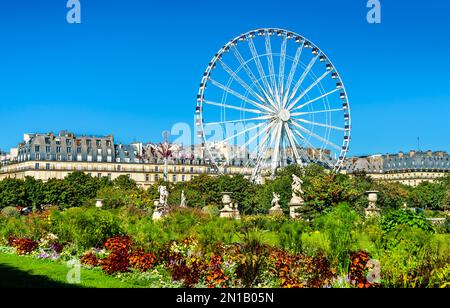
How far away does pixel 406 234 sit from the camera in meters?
13.5

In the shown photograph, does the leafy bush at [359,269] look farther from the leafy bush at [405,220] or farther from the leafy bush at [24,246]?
the leafy bush at [24,246]

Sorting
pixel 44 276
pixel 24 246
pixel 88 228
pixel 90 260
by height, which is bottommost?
pixel 44 276

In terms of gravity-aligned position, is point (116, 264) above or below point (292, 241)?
below

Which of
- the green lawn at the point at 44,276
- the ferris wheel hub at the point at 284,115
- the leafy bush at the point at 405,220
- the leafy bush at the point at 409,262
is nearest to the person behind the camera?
the leafy bush at the point at 409,262

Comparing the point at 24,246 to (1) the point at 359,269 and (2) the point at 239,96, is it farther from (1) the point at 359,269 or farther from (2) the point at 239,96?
(2) the point at 239,96

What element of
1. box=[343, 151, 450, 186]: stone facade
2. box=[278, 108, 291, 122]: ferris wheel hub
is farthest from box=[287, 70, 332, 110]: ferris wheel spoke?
box=[343, 151, 450, 186]: stone facade

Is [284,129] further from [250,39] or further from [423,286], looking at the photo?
[423,286]

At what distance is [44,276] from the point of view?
15.2 metres

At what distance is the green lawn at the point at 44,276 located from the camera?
1376cm

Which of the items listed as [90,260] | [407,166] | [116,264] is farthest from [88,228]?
[407,166]

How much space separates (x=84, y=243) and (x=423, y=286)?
11.7m

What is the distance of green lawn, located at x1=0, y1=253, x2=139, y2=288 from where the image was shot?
13.8 m

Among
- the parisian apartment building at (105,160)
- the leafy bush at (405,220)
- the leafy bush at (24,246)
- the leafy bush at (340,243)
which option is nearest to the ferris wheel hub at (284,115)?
the parisian apartment building at (105,160)

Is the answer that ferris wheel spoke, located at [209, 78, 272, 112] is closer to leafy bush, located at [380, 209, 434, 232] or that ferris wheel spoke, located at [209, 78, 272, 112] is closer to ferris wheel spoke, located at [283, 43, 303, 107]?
ferris wheel spoke, located at [283, 43, 303, 107]
